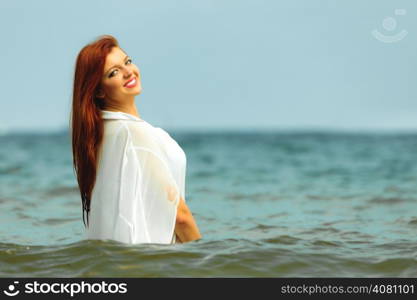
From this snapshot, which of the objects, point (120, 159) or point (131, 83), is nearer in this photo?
point (120, 159)

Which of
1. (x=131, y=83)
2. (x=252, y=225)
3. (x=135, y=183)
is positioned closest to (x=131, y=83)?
(x=131, y=83)

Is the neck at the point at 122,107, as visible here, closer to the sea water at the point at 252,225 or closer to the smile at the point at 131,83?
the smile at the point at 131,83

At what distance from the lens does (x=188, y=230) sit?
434cm

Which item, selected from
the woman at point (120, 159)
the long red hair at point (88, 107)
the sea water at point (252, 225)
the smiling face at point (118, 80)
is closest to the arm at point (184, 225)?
the woman at point (120, 159)

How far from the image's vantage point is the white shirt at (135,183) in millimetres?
4152

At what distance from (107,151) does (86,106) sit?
0.29 meters

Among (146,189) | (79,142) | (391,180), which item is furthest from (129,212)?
(391,180)

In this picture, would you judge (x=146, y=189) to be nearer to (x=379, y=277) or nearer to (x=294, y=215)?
(x=379, y=277)

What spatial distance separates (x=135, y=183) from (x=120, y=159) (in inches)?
6.6

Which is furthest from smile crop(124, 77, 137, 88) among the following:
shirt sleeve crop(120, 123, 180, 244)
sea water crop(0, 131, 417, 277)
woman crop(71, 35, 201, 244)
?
sea water crop(0, 131, 417, 277)

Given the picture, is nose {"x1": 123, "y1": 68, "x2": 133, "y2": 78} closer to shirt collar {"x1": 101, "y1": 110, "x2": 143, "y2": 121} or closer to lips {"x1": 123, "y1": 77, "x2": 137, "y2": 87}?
lips {"x1": 123, "y1": 77, "x2": 137, "y2": 87}

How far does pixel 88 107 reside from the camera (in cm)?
419

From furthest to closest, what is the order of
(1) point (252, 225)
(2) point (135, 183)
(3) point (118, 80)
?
(1) point (252, 225) < (3) point (118, 80) < (2) point (135, 183)

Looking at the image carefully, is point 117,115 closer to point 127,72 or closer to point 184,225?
point 127,72
